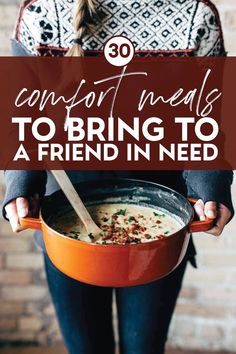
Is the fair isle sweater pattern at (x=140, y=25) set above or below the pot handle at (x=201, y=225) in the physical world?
above

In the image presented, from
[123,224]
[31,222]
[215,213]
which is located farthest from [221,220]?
[31,222]

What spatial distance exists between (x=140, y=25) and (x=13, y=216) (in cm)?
39

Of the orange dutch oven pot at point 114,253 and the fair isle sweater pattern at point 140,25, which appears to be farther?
the fair isle sweater pattern at point 140,25

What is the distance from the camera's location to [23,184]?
898 mm

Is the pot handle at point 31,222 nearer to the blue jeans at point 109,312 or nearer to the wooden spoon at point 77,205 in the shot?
the wooden spoon at point 77,205

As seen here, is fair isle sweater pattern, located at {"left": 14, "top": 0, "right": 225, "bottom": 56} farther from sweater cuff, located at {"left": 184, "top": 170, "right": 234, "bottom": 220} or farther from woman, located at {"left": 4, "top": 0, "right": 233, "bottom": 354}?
sweater cuff, located at {"left": 184, "top": 170, "right": 234, "bottom": 220}

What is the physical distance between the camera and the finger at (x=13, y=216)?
33.6 inches

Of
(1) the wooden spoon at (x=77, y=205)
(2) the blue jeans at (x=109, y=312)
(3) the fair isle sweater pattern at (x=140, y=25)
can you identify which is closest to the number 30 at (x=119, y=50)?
(3) the fair isle sweater pattern at (x=140, y=25)

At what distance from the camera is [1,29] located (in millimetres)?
1327

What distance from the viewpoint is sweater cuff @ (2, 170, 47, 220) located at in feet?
2.90

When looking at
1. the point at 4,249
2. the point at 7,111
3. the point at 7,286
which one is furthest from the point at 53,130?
the point at 7,286

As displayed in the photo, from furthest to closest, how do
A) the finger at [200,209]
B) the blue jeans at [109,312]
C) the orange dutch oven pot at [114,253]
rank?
the blue jeans at [109,312]
the finger at [200,209]
the orange dutch oven pot at [114,253]

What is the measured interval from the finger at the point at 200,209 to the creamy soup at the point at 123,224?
0.17 ft

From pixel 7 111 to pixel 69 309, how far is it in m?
0.41
